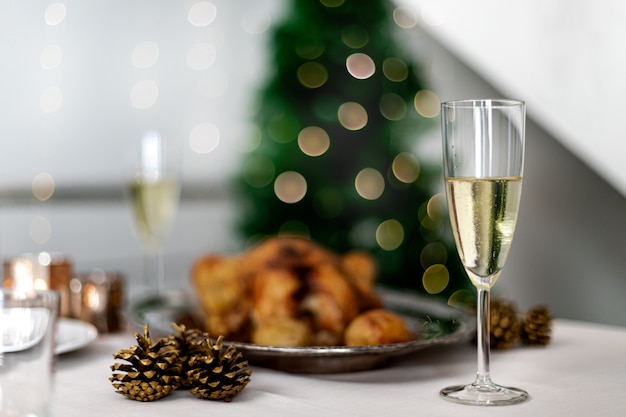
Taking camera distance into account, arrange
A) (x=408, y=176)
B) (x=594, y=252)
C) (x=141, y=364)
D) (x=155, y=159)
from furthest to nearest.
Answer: (x=408, y=176) < (x=594, y=252) < (x=155, y=159) < (x=141, y=364)

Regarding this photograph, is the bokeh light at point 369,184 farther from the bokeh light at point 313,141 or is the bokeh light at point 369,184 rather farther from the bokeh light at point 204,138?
the bokeh light at point 204,138

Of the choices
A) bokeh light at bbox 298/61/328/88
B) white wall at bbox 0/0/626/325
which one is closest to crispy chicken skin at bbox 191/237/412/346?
white wall at bbox 0/0/626/325

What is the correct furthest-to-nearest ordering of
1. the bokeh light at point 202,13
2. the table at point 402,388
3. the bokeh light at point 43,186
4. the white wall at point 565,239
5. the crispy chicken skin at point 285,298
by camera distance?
the bokeh light at point 202,13 → the bokeh light at point 43,186 → the white wall at point 565,239 → the crispy chicken skin at point 285,298 → the table at point 402,388

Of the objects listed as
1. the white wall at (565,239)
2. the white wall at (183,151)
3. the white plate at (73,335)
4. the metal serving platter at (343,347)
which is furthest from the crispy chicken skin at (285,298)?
the white wall at (565,239)

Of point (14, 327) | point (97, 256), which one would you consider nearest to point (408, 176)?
point (97, 256)

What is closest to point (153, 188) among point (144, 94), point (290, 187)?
point (290, 187)

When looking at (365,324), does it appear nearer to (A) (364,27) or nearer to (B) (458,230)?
(B) (458,230)

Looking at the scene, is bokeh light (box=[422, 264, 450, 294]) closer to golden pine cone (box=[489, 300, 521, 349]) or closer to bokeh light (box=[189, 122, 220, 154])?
bokeh light (box=[189, 122, 220, 154])
